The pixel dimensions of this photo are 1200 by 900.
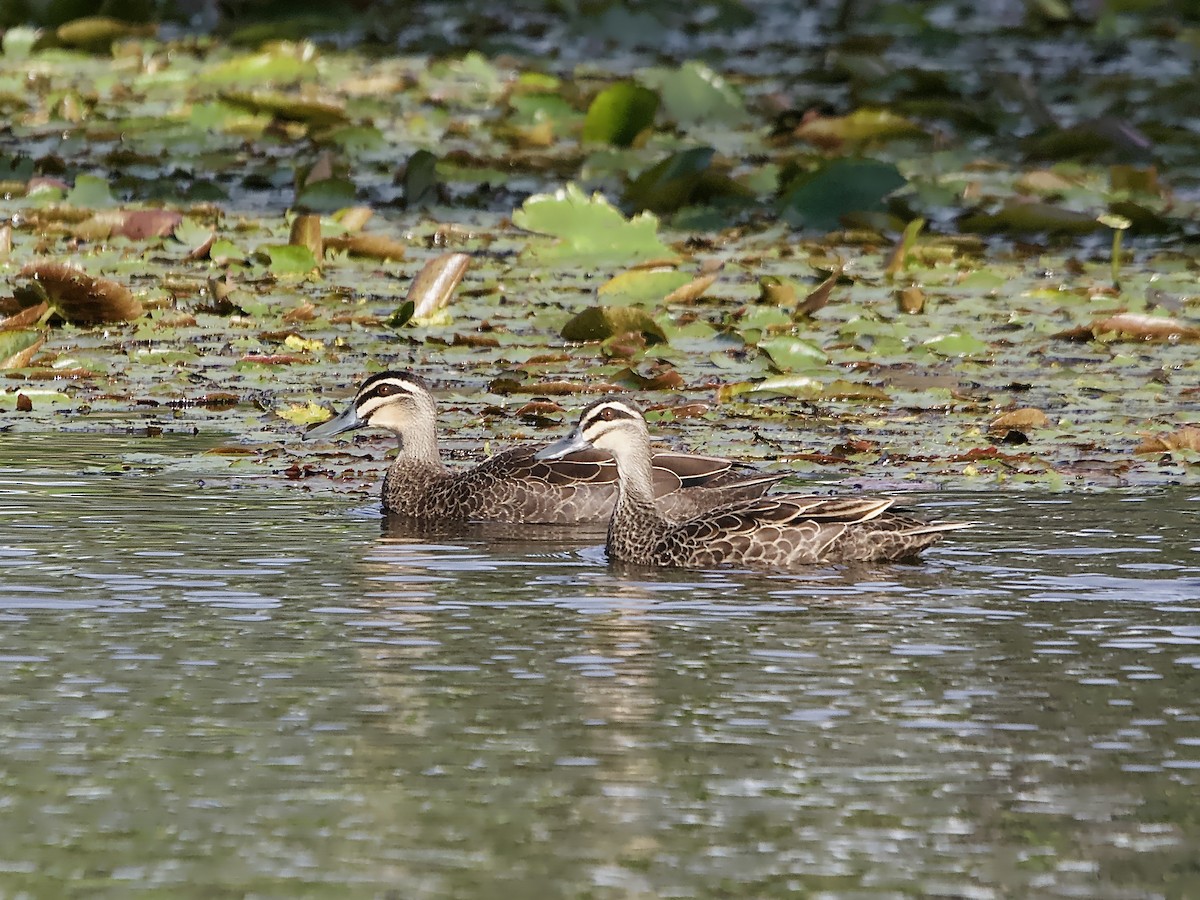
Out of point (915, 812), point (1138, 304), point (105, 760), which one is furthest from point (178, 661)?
A: point (1138, 304)

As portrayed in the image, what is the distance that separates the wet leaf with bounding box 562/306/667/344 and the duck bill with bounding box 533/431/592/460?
3.10 metres

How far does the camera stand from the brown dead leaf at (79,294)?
14328 millimetres

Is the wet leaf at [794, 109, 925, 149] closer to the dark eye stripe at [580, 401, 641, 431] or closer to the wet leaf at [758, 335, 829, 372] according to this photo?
the wet leaf at [758, 335, 829, 372]

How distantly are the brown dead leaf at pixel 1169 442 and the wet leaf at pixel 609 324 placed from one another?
3.17m

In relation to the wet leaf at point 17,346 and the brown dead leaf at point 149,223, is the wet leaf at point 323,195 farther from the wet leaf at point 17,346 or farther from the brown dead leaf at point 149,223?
the wet leaf at point 17,346

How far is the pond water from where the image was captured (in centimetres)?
612

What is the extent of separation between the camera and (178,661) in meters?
8.06

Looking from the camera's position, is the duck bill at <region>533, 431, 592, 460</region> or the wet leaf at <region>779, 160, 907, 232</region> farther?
the wet leaf at <region>779, 160, 907, 232</region>

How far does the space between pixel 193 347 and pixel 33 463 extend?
2.64 m

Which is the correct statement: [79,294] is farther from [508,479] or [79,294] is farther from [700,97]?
[700,97]

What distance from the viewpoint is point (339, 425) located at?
11969mm

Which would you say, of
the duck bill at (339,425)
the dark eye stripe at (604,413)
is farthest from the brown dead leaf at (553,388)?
the dark eye stripe at (604,413)

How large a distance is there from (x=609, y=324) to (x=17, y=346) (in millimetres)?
3080

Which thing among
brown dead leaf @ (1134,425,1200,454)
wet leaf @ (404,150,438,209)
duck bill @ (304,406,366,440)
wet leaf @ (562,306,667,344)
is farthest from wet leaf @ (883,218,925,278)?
duck bill @ (304,406,366,440)
